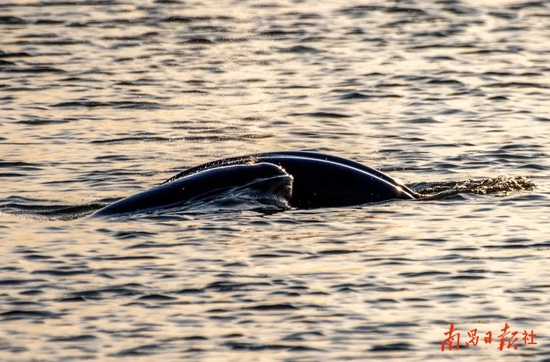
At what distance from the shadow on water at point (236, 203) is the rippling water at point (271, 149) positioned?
0.21ft

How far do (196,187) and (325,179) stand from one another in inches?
47.9

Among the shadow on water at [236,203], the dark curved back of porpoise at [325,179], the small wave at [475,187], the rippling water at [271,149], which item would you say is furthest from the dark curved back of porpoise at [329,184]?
the small wave at [475,187]

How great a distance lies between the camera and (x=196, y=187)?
45.0ft

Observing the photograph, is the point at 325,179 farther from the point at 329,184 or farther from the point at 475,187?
the point at 475,187

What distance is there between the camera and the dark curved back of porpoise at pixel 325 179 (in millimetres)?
13898

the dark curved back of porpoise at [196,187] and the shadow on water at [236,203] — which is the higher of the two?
the dark curved back of porpoise at [196,187]

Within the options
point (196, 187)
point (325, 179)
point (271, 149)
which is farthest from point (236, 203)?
point (271, 149)

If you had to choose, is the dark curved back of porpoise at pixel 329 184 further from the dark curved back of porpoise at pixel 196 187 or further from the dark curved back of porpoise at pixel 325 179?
the dark curved back of porpoise at pixel 196 187

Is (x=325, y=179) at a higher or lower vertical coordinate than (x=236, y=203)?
higher

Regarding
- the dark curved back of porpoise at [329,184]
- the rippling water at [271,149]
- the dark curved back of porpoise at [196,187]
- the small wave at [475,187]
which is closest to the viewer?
the rippling water at [271,149]

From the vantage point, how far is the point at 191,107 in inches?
834

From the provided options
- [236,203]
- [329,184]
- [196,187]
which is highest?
[196,187]

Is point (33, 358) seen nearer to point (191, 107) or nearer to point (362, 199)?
point (362, 199)

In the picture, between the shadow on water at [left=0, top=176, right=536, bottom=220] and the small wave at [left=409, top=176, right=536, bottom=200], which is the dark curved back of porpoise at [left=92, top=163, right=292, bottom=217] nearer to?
the shadow on water at [left=0, top=176, right=536, bottom=220]
